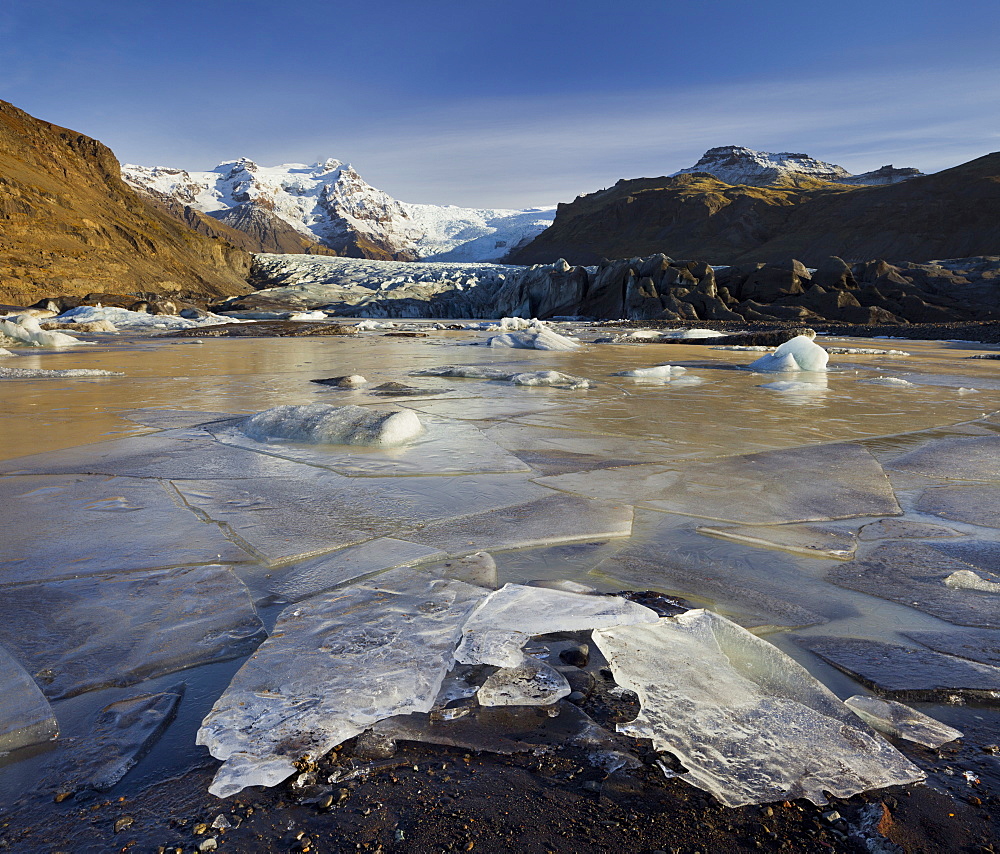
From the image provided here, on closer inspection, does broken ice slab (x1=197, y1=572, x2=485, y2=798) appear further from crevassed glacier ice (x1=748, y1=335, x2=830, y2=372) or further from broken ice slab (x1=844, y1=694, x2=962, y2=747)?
crevassed glacier ice (x1=748, y1=335, x2=830, y2=372)

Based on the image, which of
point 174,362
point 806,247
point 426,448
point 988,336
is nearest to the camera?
point 426,448

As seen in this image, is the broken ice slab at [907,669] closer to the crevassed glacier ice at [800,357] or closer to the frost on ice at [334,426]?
the frost on ice at [334,426]

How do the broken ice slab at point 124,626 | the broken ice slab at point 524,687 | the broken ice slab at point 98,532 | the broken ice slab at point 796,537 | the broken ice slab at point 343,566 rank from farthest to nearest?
the broken ice slab at point 796,537 < the broken ice slab at point 98,532 < the broken ice slab at point 343,566 < the broken ice slab at point 124,626 < the broken ice slab at point 524,687

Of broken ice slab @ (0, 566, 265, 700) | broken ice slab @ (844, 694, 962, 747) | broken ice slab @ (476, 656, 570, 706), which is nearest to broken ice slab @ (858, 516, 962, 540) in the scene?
broken ice slab @ (844, 694, 962, 747)

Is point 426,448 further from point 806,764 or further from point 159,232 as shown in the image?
point 159,232

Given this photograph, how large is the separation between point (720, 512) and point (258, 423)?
10.1 ft

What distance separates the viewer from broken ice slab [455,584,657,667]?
1.60 meters

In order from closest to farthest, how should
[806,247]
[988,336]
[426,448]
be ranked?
[426,448] < [988,336] < [806,247]

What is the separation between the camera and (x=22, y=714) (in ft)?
4.43

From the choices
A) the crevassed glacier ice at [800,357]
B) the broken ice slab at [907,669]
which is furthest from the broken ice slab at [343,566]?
the crevassed glacier ice at [800,357]

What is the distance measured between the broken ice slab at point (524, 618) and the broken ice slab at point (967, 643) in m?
0.75

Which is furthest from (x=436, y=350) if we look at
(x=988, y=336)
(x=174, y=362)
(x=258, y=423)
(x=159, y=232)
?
(x=159, y=232)

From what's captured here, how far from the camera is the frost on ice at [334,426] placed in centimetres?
402

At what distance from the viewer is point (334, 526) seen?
2.58 metres
